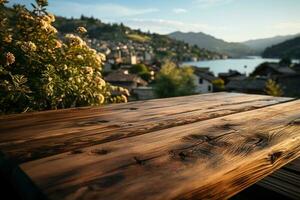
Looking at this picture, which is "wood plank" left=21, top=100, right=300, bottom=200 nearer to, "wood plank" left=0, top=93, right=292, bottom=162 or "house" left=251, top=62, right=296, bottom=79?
"wood plank" left=0, top=93, right=292, bottom=162

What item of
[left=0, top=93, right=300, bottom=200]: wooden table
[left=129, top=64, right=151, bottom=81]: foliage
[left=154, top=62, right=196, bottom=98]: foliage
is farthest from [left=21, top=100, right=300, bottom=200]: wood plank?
[left=129, top=64, right=151, bottom=81]: foliage

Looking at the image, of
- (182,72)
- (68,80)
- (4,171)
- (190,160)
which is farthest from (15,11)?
(182,72)

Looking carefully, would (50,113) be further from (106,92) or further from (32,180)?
Result: (106,92)

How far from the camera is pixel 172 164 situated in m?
0.93

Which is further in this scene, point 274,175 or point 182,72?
point 182,72

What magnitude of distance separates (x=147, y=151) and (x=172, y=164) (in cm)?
13

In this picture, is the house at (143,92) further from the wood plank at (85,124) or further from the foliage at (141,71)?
the wood plank at (85,124)

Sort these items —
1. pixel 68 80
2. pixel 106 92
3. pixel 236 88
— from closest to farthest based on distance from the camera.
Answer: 1. pixel 68 80
2. pixel 106 92
3. pixel 236 88

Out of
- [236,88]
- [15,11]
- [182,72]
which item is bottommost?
[236,88]

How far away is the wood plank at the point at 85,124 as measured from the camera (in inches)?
42.1

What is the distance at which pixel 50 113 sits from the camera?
1.75m

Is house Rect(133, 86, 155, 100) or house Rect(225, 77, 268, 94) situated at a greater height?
house Rect(225, 77, 268, 94)

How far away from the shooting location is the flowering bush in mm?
2791

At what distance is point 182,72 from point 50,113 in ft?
137
